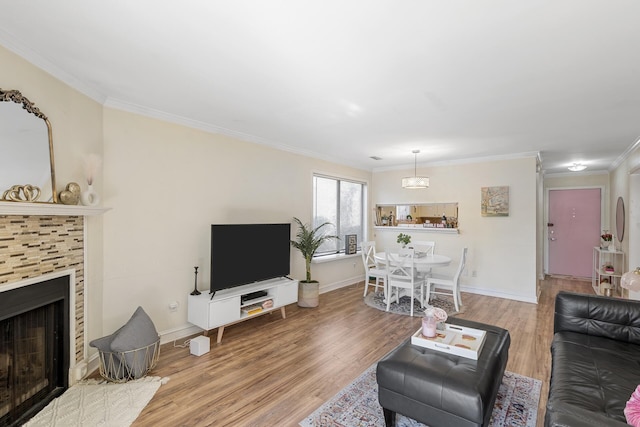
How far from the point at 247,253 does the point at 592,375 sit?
3.21 meters

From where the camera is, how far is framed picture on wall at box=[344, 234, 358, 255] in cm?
603

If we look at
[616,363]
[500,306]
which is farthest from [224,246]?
[500,306]

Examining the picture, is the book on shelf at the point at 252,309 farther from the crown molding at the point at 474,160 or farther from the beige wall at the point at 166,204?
the crown molding at the point at 474,160

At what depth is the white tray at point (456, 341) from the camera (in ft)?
6.87

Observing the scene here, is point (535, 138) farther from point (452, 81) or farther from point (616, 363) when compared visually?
point (616, 363)

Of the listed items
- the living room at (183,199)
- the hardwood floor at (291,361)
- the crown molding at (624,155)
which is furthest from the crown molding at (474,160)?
the hardwood floor at (291,361)

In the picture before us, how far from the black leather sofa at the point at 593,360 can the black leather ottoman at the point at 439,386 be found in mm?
319

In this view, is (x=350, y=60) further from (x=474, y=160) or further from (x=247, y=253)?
(x=474, y=160)

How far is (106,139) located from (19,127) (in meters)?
0.88

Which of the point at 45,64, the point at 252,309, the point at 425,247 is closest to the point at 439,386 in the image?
the point at 252,309

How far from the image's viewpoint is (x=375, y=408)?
2.23m

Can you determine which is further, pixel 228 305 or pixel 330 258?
pixel 330 258

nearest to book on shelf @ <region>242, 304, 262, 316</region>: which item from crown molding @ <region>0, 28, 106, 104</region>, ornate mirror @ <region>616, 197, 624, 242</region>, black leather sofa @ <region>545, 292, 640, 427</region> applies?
crown molding @ <region>0, 28, 106, 104</region>

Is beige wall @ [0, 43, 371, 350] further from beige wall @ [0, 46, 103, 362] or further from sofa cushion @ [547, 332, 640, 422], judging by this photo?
sofa cushion @ [547, 332, 640, 422]
